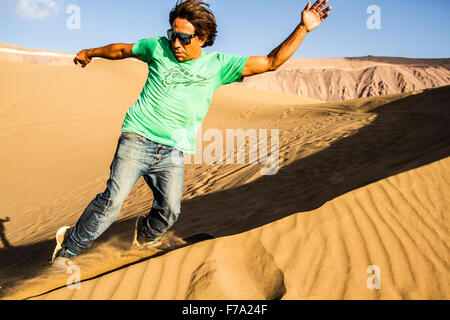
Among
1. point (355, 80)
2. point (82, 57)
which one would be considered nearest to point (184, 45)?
point (82, 57)

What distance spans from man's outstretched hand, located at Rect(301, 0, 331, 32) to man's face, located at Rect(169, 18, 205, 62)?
75 centimetres

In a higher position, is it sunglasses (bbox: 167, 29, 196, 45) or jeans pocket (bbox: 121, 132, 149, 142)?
sunglasses (bbox: 167, 29, 196, 45)

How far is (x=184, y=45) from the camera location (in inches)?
86.4

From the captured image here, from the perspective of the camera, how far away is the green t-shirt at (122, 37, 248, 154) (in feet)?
7.41

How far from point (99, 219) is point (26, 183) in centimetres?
818

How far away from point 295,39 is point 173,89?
91cm

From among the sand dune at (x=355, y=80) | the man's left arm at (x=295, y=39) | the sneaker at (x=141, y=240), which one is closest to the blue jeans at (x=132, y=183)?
the sneaker at (x=141, y=240)

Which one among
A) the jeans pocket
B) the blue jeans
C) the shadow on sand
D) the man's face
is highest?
the man's face

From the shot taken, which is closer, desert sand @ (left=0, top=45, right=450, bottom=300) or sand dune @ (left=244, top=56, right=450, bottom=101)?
desert sand @ (left=0, top=45, right=450, bottom=300)

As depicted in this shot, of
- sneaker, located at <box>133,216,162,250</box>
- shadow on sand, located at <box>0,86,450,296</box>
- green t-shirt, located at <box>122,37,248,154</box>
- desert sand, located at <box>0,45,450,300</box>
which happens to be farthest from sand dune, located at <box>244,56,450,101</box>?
green t-shirt, located at <box>122,37,248,154</box>

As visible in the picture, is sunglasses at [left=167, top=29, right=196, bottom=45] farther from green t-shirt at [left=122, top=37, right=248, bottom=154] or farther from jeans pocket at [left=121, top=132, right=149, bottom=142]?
jeans pocket at [left=121, top=132, right=149, bottom=142]

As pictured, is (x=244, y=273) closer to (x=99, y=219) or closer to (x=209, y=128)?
(x=99, y=219)

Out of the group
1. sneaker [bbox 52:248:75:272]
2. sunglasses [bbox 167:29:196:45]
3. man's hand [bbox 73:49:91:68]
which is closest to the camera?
sunglasses [bbox 167:29:196:45]
